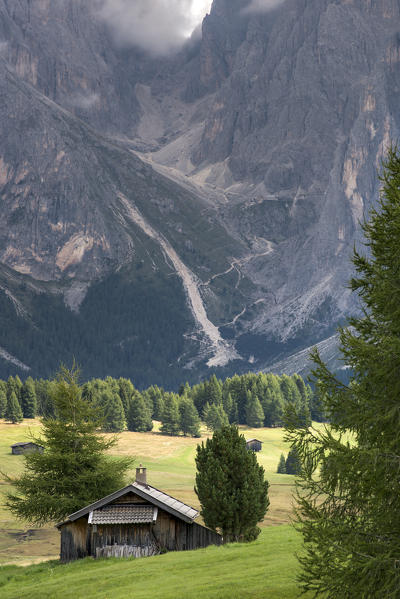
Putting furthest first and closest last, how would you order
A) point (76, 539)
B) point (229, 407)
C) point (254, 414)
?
1. point (229, 407)
2. point (254, 414)
3. point (76, 539)

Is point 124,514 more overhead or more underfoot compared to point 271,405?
more underfoot

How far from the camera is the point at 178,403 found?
14525 centimetres

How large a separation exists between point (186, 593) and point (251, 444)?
325ft

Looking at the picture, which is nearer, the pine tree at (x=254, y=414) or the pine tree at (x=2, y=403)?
the pine tree at (x=2, y=403)

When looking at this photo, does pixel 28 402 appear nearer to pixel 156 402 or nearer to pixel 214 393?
pixel 156 402

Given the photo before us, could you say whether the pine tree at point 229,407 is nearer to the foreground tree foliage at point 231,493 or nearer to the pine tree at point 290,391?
the pine tree at point 290,391

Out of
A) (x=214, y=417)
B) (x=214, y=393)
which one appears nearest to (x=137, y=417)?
(x=214, y=417)

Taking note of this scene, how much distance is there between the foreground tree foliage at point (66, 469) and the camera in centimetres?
4116

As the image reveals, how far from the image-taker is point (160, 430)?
5886 inches

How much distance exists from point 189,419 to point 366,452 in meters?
131

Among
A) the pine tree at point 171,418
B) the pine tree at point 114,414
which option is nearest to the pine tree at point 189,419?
the pine tree at point 171,418

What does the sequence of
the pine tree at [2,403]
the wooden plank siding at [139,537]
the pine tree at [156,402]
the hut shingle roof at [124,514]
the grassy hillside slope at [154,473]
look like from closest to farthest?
the hut shingle roof at [124,514] < the wooden plank siding at [139,537] < the grassy hillside slope at [154,473] < the pine tree at [2,403] < the pine tree at [156,402]

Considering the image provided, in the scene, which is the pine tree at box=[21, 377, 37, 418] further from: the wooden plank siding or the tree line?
the wooden plank siding

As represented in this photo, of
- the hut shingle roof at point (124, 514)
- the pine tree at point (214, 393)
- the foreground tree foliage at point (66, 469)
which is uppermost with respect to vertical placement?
the pine tree at point (214, 393)
